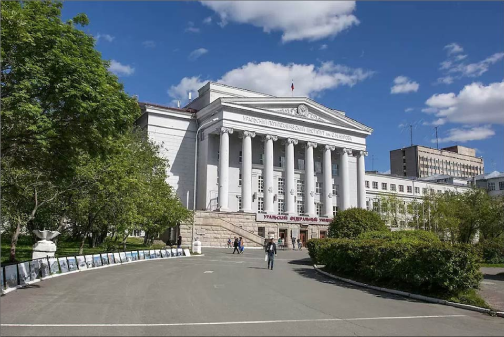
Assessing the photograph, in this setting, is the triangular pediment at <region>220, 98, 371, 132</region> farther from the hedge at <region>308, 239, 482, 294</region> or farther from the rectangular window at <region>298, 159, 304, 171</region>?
the hedge at <region>308, 239, 482, 294</region>

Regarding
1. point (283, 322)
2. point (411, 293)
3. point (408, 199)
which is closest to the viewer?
point (283, 322)

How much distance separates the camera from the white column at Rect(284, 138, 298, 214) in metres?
63.6

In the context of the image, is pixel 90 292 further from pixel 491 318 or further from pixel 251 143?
pixel 251 143

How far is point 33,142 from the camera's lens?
44.3 feet

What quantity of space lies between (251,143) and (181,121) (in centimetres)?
1077

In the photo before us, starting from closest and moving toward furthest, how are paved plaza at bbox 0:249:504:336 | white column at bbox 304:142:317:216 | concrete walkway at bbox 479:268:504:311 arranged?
1. paved plaza at bbox 0:249:504:336
2. concrete walkway at bbox 479:268:504:311
3. white column at bbox 304:142:317:216

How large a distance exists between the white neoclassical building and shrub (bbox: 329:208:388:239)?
2486cm

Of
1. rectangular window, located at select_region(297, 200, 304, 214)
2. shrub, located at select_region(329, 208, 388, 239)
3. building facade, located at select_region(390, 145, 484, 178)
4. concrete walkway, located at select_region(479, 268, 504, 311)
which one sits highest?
building facade, located at select_region(390, 145, 484, 178)

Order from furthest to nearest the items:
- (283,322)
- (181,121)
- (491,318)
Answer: (181,121) < (491,318) < (283,322)

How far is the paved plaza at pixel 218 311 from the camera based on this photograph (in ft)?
30.3

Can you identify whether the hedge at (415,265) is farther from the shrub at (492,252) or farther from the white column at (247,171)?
the white column at (247,171)

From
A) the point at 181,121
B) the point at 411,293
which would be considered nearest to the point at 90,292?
the point at 411,293

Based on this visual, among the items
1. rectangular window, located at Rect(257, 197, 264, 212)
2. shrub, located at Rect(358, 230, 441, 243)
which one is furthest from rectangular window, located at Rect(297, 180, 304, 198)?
shrub, located at Rect(358, 230, 441, 243)

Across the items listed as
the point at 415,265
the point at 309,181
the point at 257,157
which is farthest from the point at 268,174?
the point at 415,265
